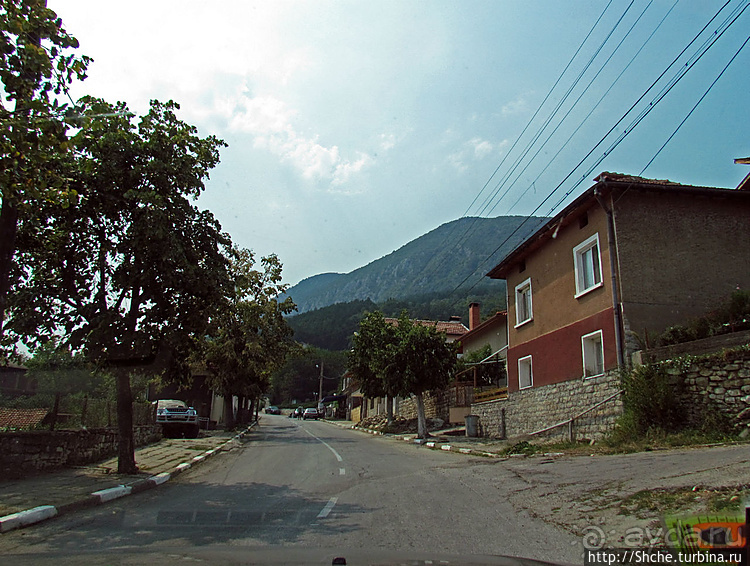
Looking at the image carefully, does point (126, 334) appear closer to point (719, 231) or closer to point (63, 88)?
point (63, 88)

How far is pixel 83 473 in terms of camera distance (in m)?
12.0

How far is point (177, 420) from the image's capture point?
84.6 feet

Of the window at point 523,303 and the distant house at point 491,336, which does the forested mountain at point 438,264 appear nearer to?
the distant house at point 491,336

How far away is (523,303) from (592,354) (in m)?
5.67

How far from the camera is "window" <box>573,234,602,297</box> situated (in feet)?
55.6

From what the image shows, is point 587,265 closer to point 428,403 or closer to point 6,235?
point 6,235

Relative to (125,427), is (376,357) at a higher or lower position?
higher

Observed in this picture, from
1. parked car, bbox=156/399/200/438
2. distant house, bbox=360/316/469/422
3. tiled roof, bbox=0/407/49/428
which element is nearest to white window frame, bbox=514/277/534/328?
distant house, bbox=360/316/469/422

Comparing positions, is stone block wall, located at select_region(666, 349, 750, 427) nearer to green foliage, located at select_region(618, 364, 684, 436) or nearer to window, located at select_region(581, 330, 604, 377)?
green foliage, located at select_region(618, 364, 684, 436)

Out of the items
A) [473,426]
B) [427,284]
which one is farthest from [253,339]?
[427,284]

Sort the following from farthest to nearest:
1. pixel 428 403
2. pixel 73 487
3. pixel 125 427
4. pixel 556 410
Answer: pixel 428 403 < pixel 556 410 < pixel 125 427 < pixel 73 487

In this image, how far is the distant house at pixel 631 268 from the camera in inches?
613

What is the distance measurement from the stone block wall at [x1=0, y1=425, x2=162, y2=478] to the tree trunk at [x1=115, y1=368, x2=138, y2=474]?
4.72 ft

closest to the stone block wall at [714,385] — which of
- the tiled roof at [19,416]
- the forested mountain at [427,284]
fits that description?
the tiled roof at [19,416]
